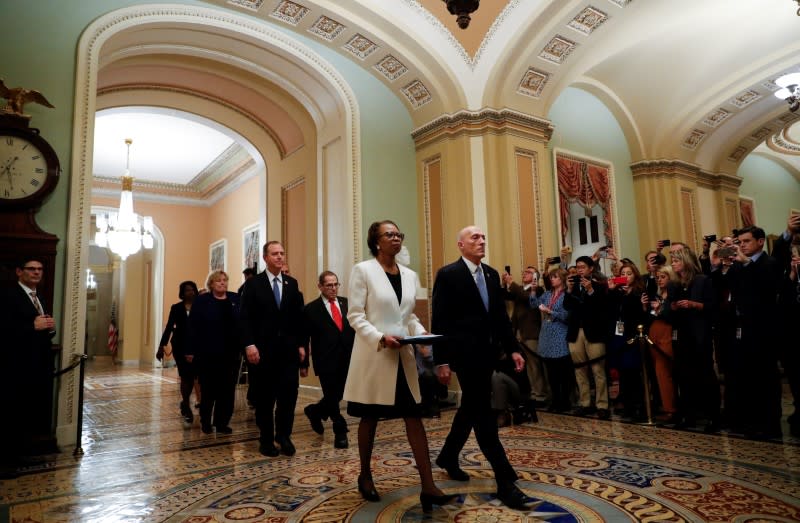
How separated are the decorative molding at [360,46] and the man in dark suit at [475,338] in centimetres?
463

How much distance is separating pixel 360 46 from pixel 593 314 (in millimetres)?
4246

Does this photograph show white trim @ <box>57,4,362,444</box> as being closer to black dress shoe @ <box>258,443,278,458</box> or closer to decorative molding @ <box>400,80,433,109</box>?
decorative molding @ <box>400,80,433,109</box>

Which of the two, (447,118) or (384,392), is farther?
(447,118)

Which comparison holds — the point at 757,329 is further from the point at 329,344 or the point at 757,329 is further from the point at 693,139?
the point at 693,139

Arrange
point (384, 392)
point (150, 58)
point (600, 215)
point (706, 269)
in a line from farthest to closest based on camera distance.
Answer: point (600, 215) → point (150, 58) → point (706, 269) → point (384, 392)

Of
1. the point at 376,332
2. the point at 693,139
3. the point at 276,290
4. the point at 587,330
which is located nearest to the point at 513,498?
the point at 376,332

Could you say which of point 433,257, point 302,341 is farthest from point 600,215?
point 302,341

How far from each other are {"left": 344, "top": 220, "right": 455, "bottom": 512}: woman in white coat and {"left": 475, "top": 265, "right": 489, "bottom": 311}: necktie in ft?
1.12

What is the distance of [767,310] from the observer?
4.03 metres

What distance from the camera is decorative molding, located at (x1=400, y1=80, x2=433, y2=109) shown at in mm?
7221

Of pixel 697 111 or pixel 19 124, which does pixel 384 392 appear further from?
pixel 697 111

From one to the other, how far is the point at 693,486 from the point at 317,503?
194 cm

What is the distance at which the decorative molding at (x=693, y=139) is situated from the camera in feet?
30.8

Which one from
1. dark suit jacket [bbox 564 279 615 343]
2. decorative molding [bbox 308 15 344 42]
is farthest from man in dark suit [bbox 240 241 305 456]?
decorative molding [bbox 308 15 344 42]
